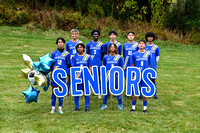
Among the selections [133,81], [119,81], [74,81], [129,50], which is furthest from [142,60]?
[74,81]

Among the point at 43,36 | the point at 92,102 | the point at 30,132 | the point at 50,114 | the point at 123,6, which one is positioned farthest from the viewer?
the point at 123,6

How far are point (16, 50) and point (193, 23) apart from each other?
18.8m

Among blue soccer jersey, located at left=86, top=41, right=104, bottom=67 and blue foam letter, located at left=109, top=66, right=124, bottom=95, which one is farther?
blue soccer jersey, located at left=86, top=41, right=104, bottom=67

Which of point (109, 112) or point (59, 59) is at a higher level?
point (59, 59)

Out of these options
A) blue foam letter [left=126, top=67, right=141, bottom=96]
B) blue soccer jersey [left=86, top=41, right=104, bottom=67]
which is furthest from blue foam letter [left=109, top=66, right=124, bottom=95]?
blue soccer jersey [left=86, top=41, right=104, bottom=67]

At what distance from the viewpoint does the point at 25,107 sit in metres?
6.99

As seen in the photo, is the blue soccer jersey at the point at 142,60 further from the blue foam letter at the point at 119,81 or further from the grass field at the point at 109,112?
the grass field at the point at 109,112

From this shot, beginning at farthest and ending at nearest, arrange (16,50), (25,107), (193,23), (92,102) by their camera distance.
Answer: (193,23) < (16,50) < (92,102) < (25,107)

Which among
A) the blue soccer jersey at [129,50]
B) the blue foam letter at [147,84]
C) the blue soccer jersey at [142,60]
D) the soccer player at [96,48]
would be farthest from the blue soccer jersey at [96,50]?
the blue foam letter at [147,84]

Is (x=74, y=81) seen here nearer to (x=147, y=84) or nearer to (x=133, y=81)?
(x=133, y=81)

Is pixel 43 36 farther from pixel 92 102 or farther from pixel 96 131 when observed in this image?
pixel 96 131

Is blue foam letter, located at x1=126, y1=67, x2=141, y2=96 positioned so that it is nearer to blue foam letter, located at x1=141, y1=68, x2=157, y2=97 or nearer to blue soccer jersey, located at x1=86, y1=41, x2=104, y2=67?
blue foam letter, located at x1=141, y1=68, x2=157, y2=97

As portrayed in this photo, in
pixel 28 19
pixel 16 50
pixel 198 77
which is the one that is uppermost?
pixel 28 19

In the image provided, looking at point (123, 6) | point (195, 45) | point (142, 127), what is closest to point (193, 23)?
point (195, 45)
